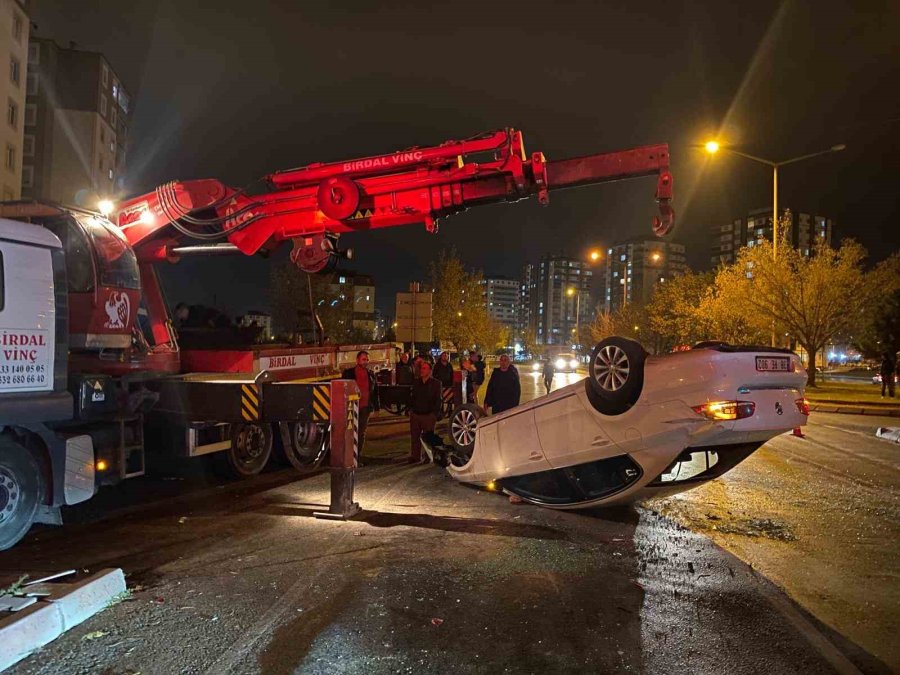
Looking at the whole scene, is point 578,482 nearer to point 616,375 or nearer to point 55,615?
point 616,375

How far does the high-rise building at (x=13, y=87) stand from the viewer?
38.7 m

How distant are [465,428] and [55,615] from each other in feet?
17.5

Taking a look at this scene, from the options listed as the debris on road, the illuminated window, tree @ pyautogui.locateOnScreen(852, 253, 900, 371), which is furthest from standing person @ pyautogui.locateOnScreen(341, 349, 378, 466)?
the illuminated window

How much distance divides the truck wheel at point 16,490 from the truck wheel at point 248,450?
2.94 meters

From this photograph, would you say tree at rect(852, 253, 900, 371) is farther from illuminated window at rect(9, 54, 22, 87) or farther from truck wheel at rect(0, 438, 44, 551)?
illuminated window at rect(9, 54, 22, 87)

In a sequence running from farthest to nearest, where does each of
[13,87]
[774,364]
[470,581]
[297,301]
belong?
[297,301], [13,87], [774,364], [470,581]

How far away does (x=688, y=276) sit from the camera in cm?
4953

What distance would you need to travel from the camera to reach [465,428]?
8.77 m

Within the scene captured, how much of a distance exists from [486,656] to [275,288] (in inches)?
1761

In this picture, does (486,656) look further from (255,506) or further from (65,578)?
(255,506)

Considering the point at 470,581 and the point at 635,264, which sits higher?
the point at 635,264

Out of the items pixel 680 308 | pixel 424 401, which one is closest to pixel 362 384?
pixel 424 401

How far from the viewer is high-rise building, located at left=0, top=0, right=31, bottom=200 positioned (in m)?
38.7

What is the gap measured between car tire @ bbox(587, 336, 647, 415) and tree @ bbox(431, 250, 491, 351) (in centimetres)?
3947
